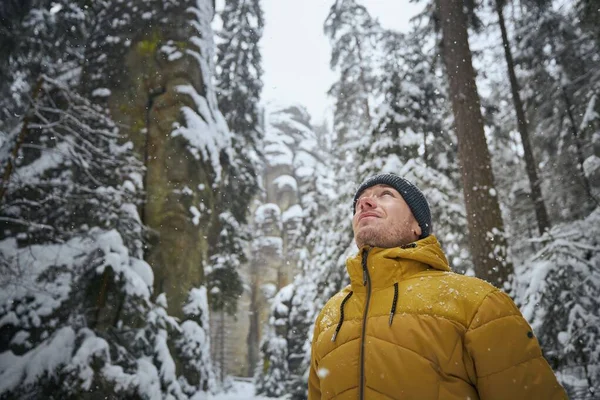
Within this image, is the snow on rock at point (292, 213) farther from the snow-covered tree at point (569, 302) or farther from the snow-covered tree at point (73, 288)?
the snow-covered tree at point (569, 302)

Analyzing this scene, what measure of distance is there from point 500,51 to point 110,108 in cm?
1242

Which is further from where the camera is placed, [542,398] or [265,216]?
[265,216]

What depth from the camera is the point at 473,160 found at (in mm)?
6059

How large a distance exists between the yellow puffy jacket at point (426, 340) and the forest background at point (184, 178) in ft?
11.5

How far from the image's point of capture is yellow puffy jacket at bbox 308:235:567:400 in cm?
142

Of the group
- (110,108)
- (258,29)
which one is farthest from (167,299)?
(258,29)

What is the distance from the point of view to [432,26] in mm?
8836

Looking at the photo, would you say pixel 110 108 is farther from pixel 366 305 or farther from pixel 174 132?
pixel 366 305

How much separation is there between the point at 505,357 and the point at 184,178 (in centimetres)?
771

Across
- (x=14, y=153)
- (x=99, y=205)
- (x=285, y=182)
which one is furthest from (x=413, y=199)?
(x=285, y=182)

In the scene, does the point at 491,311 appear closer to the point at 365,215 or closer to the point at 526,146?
the point at 365,215

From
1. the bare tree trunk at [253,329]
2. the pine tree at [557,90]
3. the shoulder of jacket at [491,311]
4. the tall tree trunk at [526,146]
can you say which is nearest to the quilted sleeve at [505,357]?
the shoulder of jacket at [491,311]

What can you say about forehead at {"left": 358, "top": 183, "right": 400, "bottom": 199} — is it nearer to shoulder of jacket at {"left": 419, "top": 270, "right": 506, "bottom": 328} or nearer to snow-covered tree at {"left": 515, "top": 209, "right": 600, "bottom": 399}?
shoulder of jacket at {"left": 419, "top": 270, "right": 506, "bottom": 328}

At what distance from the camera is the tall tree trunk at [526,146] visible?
10203 mm
